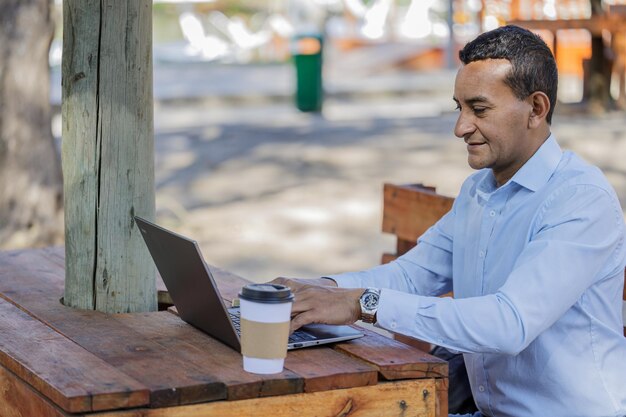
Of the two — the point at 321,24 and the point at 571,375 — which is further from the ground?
the point at 321,24

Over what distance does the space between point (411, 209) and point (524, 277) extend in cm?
163

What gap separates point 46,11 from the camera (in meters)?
6.93

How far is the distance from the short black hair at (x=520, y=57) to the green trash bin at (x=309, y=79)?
1227cm

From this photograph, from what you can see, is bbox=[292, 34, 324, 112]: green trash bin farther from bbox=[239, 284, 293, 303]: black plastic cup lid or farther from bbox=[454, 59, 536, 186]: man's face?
bbox=[239, 284, 293, 303]: black plastic cup lid

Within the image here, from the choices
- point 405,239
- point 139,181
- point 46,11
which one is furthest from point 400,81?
point 139,181

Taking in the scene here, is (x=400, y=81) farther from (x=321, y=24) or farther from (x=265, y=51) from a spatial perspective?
(x=265, y=51)

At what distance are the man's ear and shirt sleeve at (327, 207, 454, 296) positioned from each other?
1.45 feet

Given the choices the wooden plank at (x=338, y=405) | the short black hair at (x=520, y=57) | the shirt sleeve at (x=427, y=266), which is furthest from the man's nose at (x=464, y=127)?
the wooden plank at (x=338, y=405)

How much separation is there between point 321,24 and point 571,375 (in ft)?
74.0

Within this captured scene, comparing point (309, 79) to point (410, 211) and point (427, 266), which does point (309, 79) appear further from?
point (427, 266)

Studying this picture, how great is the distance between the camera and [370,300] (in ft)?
8.79

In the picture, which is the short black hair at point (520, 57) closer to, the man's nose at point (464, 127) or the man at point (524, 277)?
the man at point (524, 277)

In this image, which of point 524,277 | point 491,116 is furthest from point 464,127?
point 524,277

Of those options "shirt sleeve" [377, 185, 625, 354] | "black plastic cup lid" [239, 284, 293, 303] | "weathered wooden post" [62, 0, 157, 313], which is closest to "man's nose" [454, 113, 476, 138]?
"shirt sleeve" [377, 185, 625, 354]
